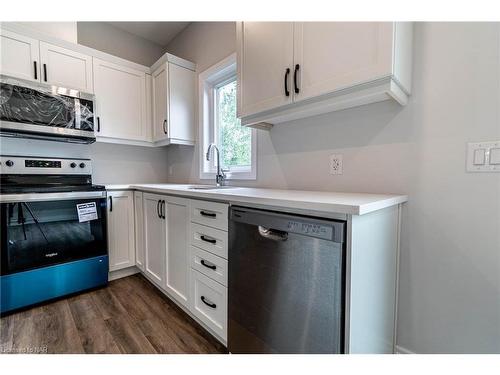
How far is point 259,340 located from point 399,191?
1.02m

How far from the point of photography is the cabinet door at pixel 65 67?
2.04 meters

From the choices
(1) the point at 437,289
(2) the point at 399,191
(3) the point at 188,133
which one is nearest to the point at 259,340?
(1) the point at 437,289

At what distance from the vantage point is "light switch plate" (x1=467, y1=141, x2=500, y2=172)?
0.95m

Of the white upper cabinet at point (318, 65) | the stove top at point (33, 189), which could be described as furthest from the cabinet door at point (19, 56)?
the white upper cabinet at point (318, 65)

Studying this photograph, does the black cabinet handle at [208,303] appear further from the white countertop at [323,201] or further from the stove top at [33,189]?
the stove top at [33,189]

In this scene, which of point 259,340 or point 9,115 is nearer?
point 259,340

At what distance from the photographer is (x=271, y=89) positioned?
133 cm

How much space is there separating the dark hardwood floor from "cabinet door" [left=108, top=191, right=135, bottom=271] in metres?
0.36

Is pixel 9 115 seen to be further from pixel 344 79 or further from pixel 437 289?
pixel 437 289

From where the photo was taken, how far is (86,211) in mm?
1963

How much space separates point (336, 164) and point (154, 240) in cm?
162

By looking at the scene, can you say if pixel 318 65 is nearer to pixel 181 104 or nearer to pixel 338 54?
pixel 338 54

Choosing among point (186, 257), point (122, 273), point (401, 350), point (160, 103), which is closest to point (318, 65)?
point (186, 257)

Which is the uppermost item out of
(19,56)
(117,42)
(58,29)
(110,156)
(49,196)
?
(117,42)
